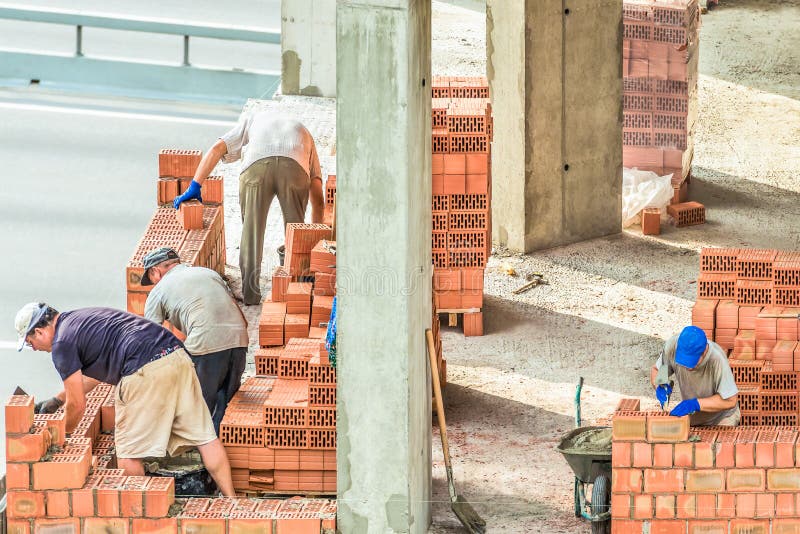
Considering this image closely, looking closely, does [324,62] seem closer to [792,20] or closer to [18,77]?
[18,77]

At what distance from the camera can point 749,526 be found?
997 centimetres

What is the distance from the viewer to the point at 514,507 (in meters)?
11.0

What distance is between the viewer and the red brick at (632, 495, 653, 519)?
32.7 feet

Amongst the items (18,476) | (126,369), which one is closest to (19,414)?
(18,476)

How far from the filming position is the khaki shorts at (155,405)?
33.6ft

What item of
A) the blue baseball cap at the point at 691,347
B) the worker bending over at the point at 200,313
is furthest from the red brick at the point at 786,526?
the worker bending over at the point at 200,313

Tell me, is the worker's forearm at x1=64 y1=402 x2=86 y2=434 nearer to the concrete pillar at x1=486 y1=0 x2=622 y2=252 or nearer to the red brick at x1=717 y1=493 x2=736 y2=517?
the red brick at x1=717 y1=493 x2=736 y2=517

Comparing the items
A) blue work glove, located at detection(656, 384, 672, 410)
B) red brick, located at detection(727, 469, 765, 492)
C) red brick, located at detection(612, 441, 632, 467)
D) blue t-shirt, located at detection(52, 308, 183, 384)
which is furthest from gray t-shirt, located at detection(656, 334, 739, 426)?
blue t-shirt, located at detection(52, 308, 183, 384)

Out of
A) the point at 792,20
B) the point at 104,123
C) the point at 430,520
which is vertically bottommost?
the point at 430,520

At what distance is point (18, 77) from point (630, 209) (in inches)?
471

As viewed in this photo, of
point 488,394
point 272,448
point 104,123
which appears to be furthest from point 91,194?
point 272,448

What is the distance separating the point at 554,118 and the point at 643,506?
687 centimetres

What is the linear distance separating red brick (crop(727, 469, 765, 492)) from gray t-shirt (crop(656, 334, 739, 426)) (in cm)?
75

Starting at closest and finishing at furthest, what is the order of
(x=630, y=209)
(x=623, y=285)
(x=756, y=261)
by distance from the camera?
(x=756, y=261) < (x=623, y=285) < (x=630, y=209)
